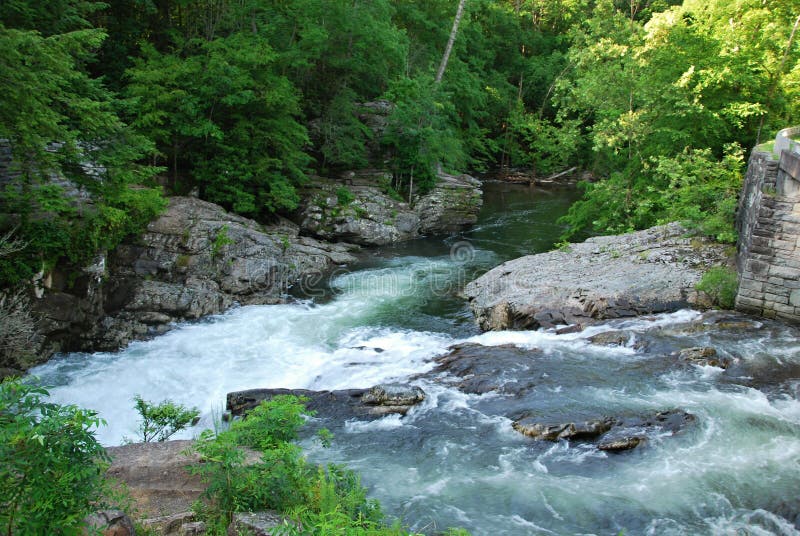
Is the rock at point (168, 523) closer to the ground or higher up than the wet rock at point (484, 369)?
higher up

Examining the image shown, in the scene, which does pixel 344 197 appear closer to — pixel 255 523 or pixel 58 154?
pixel 58 154

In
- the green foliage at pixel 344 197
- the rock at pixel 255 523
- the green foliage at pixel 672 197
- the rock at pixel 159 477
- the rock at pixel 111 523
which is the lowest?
the rock at pixel 159 477

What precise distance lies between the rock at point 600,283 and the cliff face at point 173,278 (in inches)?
221

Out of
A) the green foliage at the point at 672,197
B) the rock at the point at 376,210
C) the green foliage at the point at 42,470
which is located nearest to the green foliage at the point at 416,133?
the rock at the point at 376,210

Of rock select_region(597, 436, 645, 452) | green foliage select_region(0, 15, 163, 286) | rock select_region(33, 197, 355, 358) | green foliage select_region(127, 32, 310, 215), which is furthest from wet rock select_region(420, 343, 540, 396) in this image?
green foliage select_region(127, 32, 310, 215)

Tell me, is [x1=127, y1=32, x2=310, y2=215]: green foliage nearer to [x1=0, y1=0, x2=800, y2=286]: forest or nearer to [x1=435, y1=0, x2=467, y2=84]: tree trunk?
[x1=0, y1=0, x2=800, y2=286]: forest

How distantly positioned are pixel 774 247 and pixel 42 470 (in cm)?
1275

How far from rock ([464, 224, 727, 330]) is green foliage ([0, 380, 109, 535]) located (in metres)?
10.4

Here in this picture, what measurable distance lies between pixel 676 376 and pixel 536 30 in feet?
116

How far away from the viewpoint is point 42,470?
12.0ft

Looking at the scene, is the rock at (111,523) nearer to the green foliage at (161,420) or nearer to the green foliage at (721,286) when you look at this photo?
the green foliage at (161,420)

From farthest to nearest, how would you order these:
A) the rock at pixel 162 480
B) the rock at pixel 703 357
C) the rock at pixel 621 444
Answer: the rock at pixel 703 357 < the rock at pixel 621 444 < the rock at pixel 162 480

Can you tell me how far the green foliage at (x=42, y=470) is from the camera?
11.7 feet

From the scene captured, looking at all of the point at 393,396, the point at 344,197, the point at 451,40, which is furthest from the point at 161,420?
the point at 451,40
